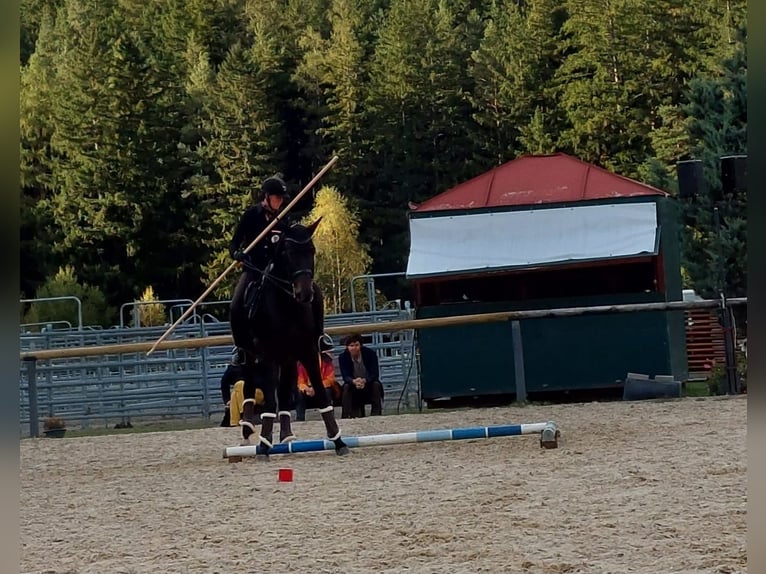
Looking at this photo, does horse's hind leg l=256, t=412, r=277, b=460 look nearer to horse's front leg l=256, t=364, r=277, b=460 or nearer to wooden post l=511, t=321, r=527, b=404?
horse's front leg l=256, t=364, r=277, b=460

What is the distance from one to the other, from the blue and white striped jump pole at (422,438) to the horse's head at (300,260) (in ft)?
3.11

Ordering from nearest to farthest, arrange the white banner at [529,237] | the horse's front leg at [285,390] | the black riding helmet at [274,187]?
the black riding helmet at [274,187], the horse's front leg at [285,390], the white banner at [529,237]

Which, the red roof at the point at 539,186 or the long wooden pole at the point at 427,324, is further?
the red roof at the point at 539,186

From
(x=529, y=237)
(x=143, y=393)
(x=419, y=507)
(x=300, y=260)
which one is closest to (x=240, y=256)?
(x=300, y=260)

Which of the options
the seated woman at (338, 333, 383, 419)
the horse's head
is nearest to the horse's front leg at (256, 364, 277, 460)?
the horse's head

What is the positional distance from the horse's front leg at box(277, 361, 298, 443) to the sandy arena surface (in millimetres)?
377

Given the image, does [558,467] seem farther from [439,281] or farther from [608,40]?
[608,40]

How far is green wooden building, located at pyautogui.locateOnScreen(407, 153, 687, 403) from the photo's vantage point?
13484 millimetres

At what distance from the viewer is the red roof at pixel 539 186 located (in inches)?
587

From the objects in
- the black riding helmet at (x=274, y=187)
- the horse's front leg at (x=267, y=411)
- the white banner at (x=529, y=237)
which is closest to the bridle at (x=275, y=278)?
the black riding helmet at (x=274, y=187)

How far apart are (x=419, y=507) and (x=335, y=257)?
2432 centimetres

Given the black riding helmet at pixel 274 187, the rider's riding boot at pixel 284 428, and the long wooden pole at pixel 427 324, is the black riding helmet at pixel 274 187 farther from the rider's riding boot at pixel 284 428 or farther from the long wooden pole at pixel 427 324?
the long wooden pole at pixel 427 324

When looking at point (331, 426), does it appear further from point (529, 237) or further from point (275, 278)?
point (529, 237)

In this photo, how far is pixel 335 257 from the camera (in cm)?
2992
